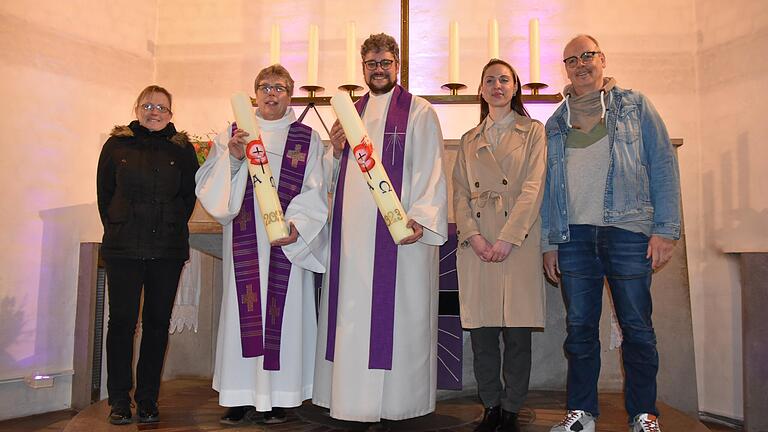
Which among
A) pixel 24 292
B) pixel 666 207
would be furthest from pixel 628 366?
pixel 24 292

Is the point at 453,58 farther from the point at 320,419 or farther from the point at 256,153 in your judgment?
the point at 320,419

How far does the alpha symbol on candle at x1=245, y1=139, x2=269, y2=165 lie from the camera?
3057 millimetres

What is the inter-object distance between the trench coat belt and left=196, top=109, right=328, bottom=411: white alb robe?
0.74 m

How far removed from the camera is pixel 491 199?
3008 millimetres

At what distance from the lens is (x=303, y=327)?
325 centimetres

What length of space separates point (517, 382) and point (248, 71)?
3.61 m

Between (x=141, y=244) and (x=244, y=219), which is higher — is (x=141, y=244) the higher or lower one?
the lower one

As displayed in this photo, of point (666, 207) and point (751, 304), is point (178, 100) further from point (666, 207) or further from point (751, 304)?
point (751, 304)

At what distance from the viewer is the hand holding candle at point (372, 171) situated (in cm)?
287

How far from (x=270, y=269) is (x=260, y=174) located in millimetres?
471

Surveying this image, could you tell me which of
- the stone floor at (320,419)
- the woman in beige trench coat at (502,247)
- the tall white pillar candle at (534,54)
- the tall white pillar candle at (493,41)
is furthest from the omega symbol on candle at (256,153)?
the tall white pillar candle at (534,54)

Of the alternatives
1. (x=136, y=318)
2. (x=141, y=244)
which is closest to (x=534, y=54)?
(x=141, y=244)

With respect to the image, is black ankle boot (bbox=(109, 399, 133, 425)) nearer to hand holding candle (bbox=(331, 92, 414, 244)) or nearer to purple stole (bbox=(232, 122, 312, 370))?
purple stole (bbox=(232, 122, 312, 370))

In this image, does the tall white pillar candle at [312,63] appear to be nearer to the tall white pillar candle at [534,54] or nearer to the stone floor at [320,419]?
the tall white pillar candle at [534,54]
